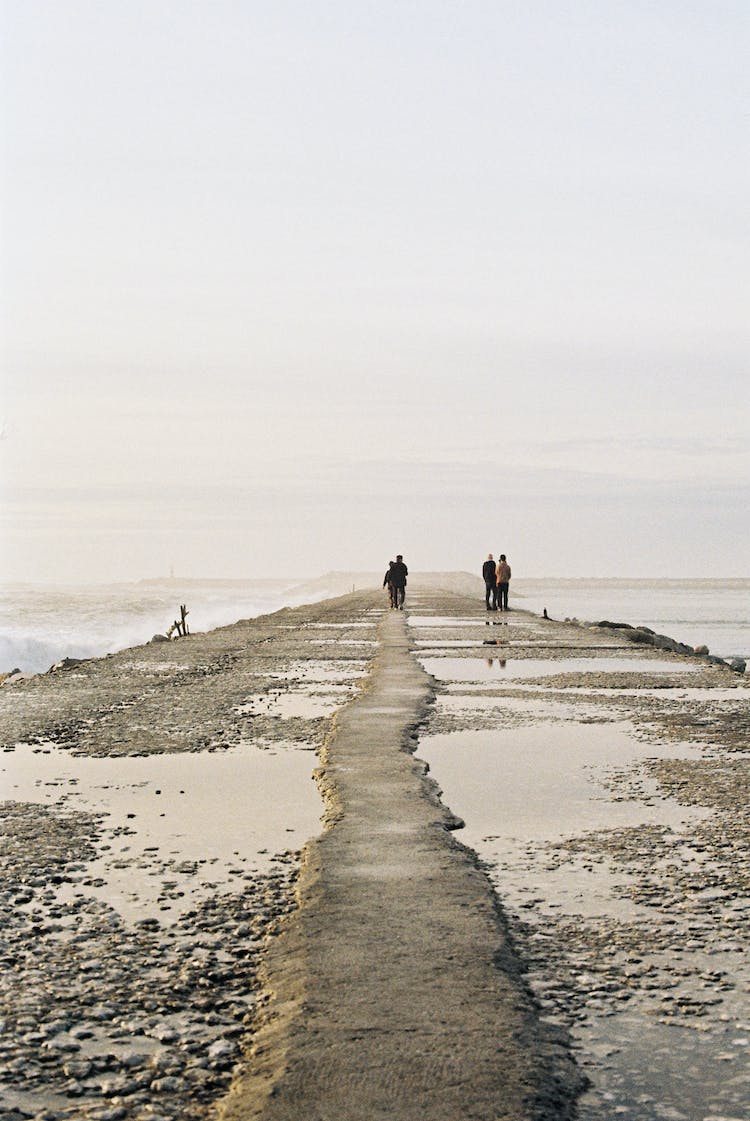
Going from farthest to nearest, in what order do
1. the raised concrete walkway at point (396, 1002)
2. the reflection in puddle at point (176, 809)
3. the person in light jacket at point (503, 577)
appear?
the person in light jacket at point (503, 577) → the reflection in puddle at point (176, 809) → the raised concrete walkway at point (396, 1002)

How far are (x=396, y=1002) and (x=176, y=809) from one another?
435 cm

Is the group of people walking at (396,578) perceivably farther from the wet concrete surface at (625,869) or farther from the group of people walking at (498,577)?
the wet concrete surface at (625,869)

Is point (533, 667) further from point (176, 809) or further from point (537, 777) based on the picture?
point (176, 809)

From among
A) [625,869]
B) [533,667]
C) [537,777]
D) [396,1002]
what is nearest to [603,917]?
[625,869]

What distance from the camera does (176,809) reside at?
28.6 ft

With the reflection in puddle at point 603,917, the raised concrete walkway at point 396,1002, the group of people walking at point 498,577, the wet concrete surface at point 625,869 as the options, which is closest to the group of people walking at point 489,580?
the group of people walking at point 498,577

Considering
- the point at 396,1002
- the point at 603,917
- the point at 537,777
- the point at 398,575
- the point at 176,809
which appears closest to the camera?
the point at 396,1002

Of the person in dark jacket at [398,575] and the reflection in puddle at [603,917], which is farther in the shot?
the person in dark jacket at [398,575]

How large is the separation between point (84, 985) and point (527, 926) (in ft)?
6.90

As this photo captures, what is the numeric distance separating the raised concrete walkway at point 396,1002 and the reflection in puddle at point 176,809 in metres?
0.54

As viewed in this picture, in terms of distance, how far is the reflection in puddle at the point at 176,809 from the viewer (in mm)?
6680

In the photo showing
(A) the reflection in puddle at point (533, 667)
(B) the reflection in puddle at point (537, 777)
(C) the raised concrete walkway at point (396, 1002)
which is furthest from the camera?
(A) the reflection in puddle at point (533, 667)

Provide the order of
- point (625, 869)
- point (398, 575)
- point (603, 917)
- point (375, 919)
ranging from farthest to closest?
point (398, 575)
point (625, 869)
point (603, 917)
point (375, 919)

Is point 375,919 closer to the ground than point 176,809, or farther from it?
farther from it
